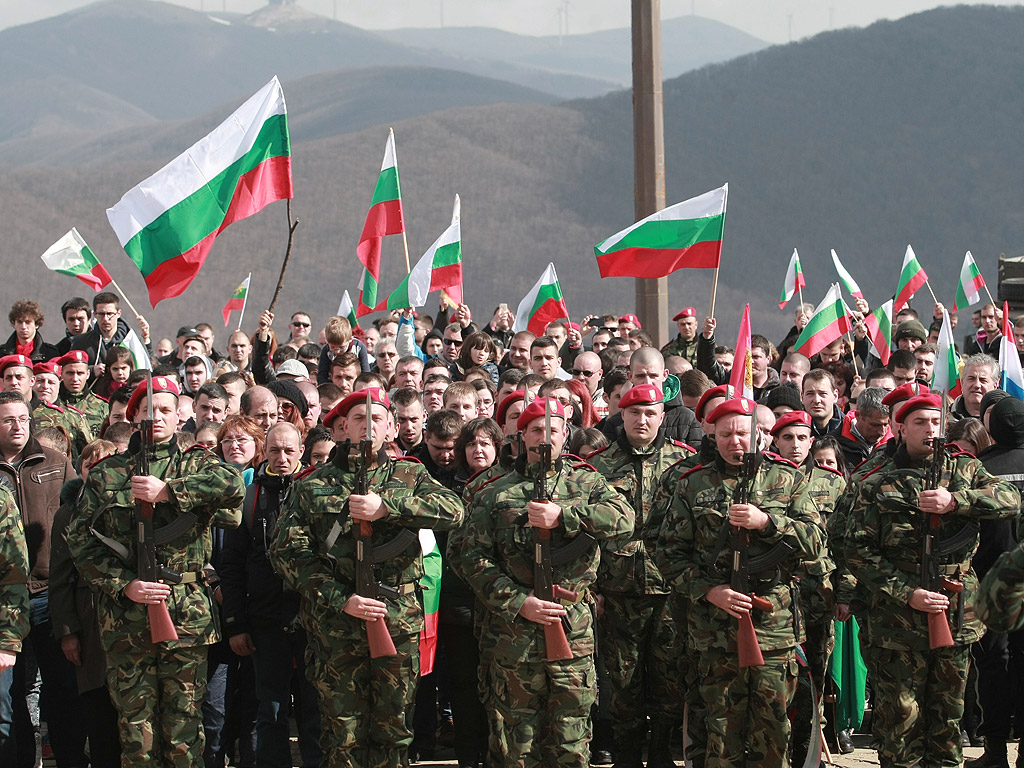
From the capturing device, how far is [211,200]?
7.94 m

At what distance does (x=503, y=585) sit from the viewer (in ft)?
18.8

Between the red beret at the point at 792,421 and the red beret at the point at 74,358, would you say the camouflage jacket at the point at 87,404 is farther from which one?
the red beret at the point at 792,421

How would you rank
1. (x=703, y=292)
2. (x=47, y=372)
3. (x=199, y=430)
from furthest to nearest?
(x=703, y=292) < (x=47, y=372) < (x=199, y=430)

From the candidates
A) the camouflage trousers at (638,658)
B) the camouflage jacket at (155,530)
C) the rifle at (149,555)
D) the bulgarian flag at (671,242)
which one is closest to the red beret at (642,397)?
the camouflage trousers at (638,658)

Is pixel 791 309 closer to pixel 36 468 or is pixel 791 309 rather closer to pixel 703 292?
pixel 703 292

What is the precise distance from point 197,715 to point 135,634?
1.60 ft

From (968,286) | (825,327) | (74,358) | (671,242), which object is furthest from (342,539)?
(968,286)

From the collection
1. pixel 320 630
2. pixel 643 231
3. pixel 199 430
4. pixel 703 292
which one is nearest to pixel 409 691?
pixel 320 630

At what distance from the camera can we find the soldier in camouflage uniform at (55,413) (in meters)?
8.02

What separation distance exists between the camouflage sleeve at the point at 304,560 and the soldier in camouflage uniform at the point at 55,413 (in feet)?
8.98

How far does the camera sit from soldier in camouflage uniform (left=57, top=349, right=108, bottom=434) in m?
8.80

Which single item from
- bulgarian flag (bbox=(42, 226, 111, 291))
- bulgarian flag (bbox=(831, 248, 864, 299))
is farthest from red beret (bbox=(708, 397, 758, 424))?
bulgarian flag (bbox=(42, 226, 111, 291))

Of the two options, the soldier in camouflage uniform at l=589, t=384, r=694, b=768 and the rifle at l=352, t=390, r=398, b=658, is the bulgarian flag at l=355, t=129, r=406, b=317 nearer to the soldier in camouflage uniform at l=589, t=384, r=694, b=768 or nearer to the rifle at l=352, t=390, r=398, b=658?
the soldier in camouflage uniform at l=589, t=384, r=694, b=768

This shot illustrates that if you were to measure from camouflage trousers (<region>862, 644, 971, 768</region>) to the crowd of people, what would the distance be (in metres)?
0.01
